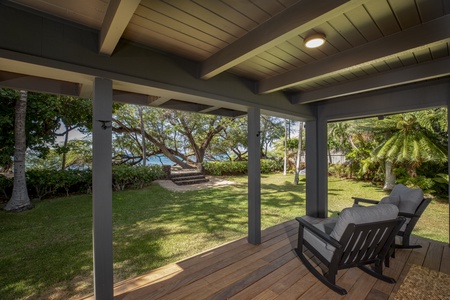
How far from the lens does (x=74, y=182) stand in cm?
704

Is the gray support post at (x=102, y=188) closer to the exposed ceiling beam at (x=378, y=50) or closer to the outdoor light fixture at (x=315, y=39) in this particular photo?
the outdoor light fixture at (x=315, y=39)

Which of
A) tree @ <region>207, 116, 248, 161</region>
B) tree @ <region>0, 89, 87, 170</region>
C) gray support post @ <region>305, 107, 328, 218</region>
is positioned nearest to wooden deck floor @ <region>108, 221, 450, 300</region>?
gray support post @ <region>305, 107, 328, 218</region>

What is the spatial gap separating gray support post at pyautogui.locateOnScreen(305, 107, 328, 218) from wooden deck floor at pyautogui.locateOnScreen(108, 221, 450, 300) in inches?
67.5

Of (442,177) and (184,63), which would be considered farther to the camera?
(442,177)

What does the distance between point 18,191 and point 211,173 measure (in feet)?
27.2

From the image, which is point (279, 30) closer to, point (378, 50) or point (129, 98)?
point (378, 50)

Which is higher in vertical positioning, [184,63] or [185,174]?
[184,63]

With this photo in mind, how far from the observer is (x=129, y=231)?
4500mm

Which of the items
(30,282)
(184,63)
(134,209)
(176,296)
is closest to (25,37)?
(184,63)

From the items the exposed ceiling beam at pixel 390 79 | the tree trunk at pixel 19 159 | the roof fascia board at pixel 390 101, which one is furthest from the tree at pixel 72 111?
the roof fascia board at pixel 390 101

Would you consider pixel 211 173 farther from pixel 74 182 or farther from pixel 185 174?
pixel 74 182

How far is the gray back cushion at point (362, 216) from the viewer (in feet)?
6.97

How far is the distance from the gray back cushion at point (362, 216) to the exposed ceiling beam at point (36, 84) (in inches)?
141

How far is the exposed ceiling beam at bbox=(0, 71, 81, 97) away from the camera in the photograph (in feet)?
8.04
